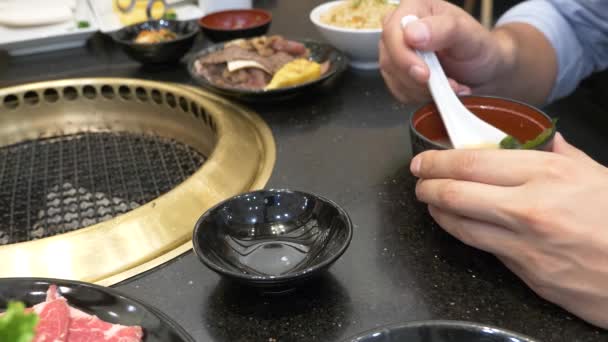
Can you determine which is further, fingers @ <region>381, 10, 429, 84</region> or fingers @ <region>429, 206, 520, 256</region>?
fingers @ <region>381, 10, 429, 84</region>

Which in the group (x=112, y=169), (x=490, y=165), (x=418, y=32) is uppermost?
(x=418, y=32)

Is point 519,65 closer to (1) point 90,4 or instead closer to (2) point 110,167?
(2) point 110,167

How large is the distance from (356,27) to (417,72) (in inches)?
24.5

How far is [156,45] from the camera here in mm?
1663

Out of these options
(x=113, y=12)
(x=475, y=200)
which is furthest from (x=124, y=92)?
(x=475, y=200)

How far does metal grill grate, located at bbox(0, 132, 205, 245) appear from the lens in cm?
121

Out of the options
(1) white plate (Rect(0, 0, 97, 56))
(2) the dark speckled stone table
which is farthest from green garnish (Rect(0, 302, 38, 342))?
(1) white plate (Rect(0, 0, 97, 56))

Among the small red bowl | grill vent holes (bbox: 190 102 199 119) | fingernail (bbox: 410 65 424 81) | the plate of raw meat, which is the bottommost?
grill vent holes (bbox: 190 102 199 119)

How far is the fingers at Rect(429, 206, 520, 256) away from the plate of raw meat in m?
0.44

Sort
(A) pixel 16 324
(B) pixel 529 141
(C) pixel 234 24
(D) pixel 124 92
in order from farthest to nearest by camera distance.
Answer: (C) pixel 234 24, (D) pixel 124 92, (B) pixel 529 141, (A) pixel 16 324

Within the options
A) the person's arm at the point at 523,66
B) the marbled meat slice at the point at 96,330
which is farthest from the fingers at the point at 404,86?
the marbled meat slice at the point at 96,330

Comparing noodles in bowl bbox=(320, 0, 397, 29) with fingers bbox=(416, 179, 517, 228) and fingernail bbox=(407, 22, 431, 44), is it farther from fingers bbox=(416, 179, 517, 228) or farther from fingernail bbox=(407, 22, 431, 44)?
fingers bbox=(416, 179, 517, 228)

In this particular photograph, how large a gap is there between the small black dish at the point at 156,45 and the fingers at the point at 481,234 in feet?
3.61

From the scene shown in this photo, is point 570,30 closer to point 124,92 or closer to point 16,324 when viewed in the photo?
point 124,92
